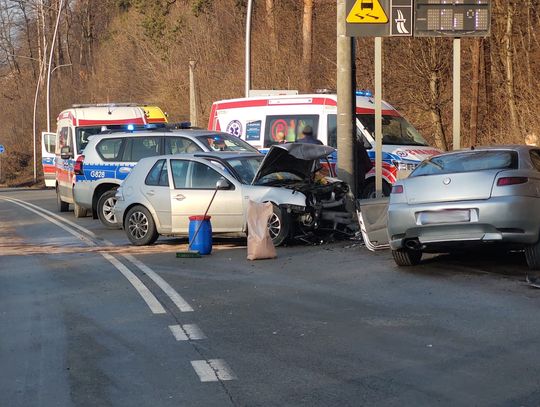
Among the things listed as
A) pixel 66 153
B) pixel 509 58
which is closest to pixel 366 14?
pixel 66 153

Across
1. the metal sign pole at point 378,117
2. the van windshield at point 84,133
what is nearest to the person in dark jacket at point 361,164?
the metal sign pole at point 378,117

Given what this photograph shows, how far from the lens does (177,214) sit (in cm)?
1505

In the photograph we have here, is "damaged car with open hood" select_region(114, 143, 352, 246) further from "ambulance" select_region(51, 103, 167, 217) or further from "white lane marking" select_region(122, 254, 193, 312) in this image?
"ambulance" select_region(51, 103, 167, 217)

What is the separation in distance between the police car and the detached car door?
9.78 ft

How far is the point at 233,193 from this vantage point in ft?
48.0

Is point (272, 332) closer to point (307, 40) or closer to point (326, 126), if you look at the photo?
point (326, 126)

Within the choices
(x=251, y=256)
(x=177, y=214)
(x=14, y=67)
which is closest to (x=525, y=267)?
(x=251, y=256)

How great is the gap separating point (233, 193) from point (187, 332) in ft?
22.2

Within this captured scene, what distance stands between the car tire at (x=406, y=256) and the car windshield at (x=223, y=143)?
6922 mm

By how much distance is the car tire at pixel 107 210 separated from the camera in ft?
62.8

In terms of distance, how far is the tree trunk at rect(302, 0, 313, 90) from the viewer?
1350 inches

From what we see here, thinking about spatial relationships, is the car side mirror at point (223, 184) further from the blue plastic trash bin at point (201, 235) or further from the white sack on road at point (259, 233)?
the white sack on road at point (259, 233)

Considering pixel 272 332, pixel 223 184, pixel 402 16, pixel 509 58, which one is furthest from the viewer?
pixel 509 58

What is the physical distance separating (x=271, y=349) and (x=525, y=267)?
16.5ft
